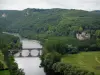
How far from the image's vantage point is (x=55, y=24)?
140125 millimetres

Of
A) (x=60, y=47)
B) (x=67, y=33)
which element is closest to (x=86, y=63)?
(x=60, y=47)

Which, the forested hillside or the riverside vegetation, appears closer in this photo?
the riverside vegetation

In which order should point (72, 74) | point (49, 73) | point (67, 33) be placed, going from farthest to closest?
point (67, 33) → point (49, 73) → point (72, 74)

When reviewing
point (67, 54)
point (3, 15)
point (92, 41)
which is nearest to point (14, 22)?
point (3, 15)

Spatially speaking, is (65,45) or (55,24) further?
(55,24)

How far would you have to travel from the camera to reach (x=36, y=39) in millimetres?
114375

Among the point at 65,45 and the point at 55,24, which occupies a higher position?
the point at 55,24

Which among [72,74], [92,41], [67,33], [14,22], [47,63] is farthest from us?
[14,22]

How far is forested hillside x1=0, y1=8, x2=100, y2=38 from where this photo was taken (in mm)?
113875

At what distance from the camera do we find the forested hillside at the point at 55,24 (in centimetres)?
11388

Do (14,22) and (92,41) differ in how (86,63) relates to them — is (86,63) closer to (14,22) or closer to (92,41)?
(92,41)

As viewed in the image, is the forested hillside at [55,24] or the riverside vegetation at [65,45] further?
the forested hillside at [55,24]

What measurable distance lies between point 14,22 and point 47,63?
125400 millimetres

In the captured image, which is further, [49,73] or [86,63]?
[86,63]
